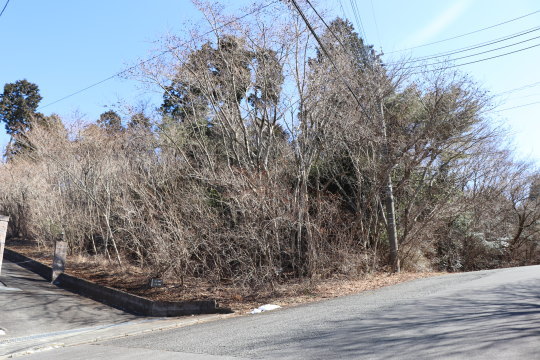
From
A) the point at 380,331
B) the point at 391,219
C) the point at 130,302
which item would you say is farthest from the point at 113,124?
the point at 380,331

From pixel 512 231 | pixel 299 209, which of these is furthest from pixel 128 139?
pixel 512 231

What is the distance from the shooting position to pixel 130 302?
14.9 meters

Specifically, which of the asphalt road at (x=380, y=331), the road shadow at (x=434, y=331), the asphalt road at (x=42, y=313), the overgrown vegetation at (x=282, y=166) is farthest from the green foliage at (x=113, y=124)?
the road shadow at (x=434, y=331)

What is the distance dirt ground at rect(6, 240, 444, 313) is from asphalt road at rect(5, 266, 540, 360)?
1589 millimetres

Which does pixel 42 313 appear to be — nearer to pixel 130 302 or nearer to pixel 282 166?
pixel 130 302

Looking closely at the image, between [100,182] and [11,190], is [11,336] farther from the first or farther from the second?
[11,190]

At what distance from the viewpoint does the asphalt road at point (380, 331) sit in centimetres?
572

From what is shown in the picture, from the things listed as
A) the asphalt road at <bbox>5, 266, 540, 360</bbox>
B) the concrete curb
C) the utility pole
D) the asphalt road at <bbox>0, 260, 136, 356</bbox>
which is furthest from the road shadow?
the utility pole

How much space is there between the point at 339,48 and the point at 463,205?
392 inches

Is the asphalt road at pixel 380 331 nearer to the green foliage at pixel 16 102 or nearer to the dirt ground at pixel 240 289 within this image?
the dirt ground at pixel 240 289

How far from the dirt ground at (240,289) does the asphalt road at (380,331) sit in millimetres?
1589

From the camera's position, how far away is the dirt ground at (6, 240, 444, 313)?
522 inches

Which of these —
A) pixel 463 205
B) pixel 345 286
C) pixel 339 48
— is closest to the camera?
pixel 345 286

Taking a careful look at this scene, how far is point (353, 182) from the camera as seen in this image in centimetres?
1964
